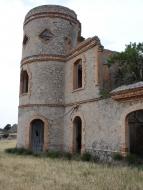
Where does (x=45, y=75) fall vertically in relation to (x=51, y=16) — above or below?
below

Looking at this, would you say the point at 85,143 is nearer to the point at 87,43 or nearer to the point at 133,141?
the point at 133,141

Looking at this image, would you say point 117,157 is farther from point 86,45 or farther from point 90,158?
point 86,45

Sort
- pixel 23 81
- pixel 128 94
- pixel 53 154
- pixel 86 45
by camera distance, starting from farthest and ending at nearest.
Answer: pixel 23 81, pixel 53 154, pixel 86 45, pixel 128 94

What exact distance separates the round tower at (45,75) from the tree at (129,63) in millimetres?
4160

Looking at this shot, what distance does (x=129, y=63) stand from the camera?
Result: 57.8 ft

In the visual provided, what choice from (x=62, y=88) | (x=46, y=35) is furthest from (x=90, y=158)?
(x=46, y=35)

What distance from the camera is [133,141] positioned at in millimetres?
16266

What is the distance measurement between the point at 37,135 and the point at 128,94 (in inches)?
343

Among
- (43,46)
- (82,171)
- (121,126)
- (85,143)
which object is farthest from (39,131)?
(82,171)

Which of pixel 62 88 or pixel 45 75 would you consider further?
pixel 62 88

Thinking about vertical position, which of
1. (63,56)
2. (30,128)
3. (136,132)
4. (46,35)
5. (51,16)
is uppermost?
(51,16)

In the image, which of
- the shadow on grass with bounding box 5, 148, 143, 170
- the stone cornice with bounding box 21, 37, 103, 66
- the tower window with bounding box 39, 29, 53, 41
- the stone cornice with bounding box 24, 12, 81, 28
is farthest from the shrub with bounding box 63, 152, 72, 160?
the stone cornice with bounding box 24, 12, 81, 28

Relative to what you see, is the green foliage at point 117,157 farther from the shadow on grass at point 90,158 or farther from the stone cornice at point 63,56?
the stone cornice at point 63,56

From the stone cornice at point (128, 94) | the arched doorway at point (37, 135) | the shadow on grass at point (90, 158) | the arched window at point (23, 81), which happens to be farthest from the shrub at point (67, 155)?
the arched window at point (23, 81)
